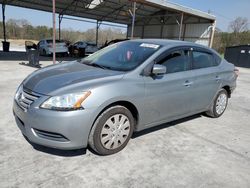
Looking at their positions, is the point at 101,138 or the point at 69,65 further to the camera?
the point at 69,65

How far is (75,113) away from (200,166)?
1760mm

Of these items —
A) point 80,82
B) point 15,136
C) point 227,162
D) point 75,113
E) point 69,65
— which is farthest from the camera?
point 69,65

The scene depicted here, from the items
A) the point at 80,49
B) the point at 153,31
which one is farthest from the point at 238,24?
the point at 80,49

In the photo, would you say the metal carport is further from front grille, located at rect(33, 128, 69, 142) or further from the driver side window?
front grille, located at rect(33, 128, 69, 142)

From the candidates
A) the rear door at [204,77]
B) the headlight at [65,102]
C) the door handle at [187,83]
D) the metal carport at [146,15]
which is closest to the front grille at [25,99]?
the headlight at [65,102]

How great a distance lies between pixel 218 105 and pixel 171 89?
1.87 meters

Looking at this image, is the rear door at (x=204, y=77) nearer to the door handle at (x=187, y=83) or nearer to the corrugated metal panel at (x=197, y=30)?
the door handle at (x=187, y=83)

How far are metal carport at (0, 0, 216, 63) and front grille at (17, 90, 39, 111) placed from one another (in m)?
11.9

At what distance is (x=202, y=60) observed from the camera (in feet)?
14.1

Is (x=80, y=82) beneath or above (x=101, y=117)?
above

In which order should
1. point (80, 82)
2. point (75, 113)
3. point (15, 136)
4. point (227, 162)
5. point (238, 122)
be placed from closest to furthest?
point (75, 113)
point (80, 82)
point (227, 162)
point (15, 136)
point (238, 122)

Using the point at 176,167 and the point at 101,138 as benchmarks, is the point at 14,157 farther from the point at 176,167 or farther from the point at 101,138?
the point at 176,167

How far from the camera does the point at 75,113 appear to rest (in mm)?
2580

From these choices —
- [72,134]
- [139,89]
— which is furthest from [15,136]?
[139,89]
